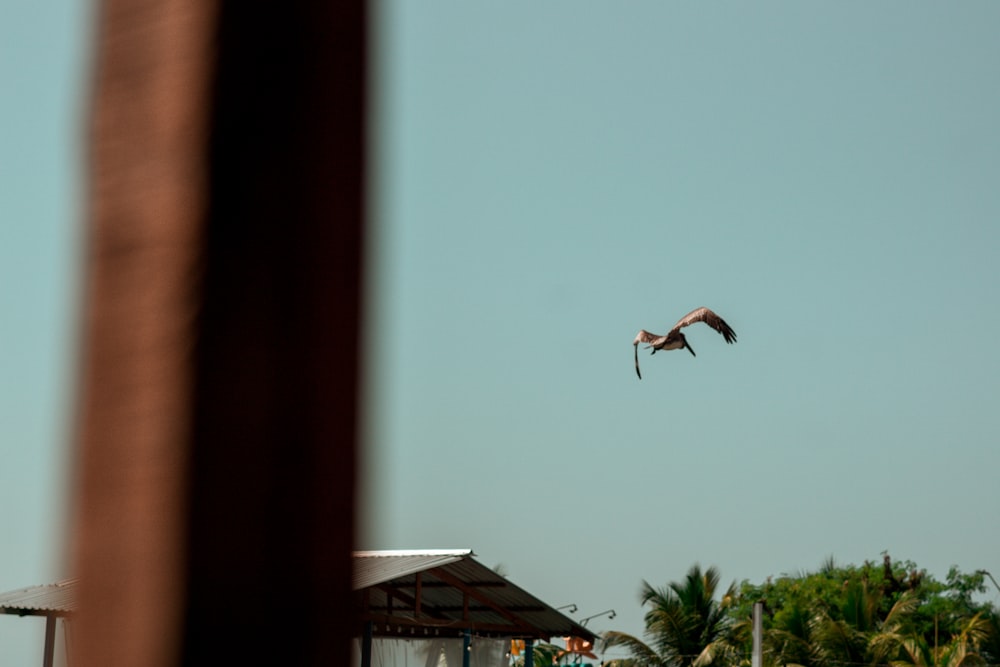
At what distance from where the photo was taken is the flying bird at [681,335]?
1515cm

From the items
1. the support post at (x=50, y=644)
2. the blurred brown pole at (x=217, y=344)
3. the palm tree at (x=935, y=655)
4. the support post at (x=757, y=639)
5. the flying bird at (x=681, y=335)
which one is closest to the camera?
the blurred brown pole at (x=217, y=344)

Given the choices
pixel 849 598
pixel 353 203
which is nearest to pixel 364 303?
pixel 353 203

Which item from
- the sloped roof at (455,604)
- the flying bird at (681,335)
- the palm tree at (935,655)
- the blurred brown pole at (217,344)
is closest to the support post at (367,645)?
the sloped roof at (455,604)

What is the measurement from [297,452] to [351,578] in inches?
3.4

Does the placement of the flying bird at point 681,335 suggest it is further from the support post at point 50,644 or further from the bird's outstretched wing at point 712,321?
the support post at point 50,644

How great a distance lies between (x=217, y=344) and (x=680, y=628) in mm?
34759

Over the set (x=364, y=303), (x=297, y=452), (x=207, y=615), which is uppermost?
(x=364, y=303)

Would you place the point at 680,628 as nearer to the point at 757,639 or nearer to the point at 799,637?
the point at 799,637

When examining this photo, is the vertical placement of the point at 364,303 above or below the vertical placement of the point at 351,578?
above

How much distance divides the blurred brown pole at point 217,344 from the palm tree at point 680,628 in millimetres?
33646

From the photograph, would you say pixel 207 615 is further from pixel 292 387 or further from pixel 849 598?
pixel 849 598

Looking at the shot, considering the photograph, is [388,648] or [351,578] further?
[388,648]

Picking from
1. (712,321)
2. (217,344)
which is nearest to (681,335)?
(712,321)

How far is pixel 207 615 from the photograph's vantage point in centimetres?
83
